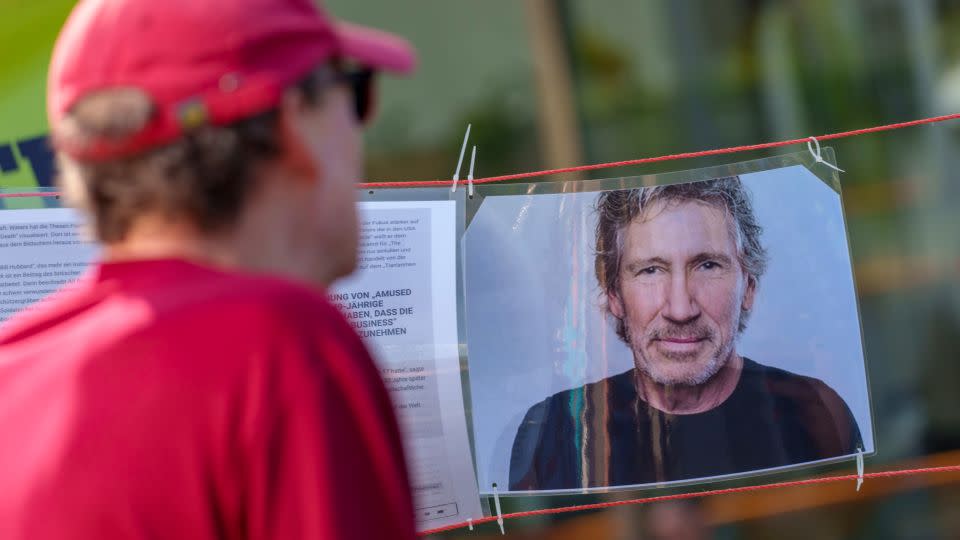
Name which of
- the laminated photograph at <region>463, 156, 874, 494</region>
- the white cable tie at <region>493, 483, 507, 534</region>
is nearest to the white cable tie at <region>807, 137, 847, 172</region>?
the laminated photograph at <region>463, 156, 874, 494</region>

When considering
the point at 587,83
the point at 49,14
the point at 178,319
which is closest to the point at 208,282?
the point at 178,319

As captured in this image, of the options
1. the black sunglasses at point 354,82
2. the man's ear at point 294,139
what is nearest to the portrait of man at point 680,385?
the black sunglasses at point 354,82

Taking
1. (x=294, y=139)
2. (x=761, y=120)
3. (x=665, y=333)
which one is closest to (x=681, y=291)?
(x=665, y=333)

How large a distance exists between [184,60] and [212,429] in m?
0.29

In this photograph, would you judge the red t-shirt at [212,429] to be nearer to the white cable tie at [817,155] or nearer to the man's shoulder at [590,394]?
the man's shoulder at [590,394]

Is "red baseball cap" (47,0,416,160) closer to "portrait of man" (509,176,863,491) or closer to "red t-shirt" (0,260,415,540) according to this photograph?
"red t-shirt" (0,260,415,540)

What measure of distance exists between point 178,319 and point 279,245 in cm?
13

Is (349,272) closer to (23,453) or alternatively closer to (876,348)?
(23,453)

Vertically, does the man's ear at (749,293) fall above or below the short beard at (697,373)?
above

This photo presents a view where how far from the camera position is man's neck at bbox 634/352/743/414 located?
1.97 metres

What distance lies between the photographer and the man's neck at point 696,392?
6.47 ft

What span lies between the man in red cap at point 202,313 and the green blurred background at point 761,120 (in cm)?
336

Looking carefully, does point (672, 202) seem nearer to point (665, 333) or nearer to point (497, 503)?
point (665, 333)

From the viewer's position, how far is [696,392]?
1.97 metres
